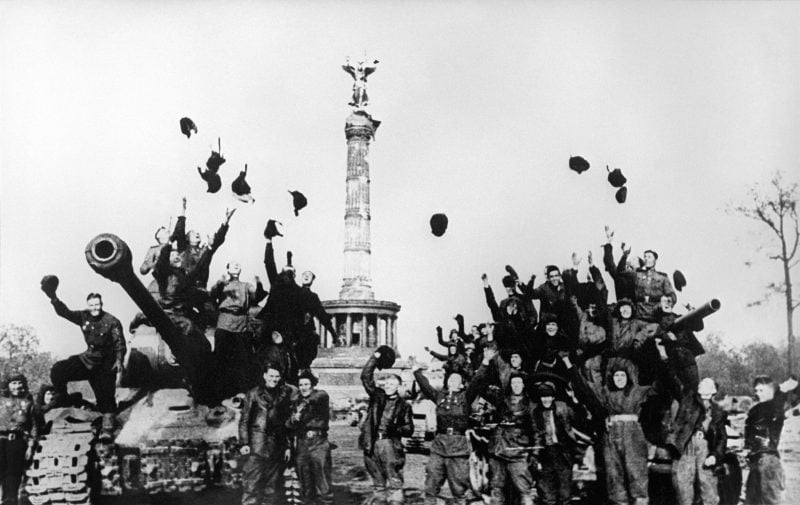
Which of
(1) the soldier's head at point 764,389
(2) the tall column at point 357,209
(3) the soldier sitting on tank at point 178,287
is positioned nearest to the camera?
(1) the soldier's head at point 764,389

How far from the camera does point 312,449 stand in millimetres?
7859

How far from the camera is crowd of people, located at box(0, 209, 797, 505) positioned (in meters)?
7.46

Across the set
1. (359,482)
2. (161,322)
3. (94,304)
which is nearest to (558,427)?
(359,482)

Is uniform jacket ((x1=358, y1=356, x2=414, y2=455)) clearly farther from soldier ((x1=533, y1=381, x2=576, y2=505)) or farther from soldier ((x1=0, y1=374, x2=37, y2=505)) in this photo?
soldier ((x1=0, y1=374, x2=37, y2=505))

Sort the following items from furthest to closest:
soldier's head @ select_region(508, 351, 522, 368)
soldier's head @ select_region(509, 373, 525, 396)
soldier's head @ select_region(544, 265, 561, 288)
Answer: soldier's head @ select_region(544, 265, 561, 288), soldier's head @ select_region(508, 351, 522, 368), soldier's head @ select_region(509, 373, 525, 396)

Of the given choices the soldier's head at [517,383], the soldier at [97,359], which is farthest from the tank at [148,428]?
the soldier's head at [517,383]

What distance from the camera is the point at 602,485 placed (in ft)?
25.2

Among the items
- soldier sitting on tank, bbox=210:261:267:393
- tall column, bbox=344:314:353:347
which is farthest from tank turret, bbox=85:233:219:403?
tall column, bbox=344:314:353:347

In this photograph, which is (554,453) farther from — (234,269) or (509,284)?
(234,269)

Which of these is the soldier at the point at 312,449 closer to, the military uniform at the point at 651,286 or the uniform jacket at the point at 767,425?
the military uniform at the point at 651,286

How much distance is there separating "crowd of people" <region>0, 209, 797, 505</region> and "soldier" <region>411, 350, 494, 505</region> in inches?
0.6

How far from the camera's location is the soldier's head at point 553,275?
9.18m

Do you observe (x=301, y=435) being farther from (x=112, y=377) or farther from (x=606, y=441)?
(x=606, y=441)

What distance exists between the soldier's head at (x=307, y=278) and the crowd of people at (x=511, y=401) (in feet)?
0.06
